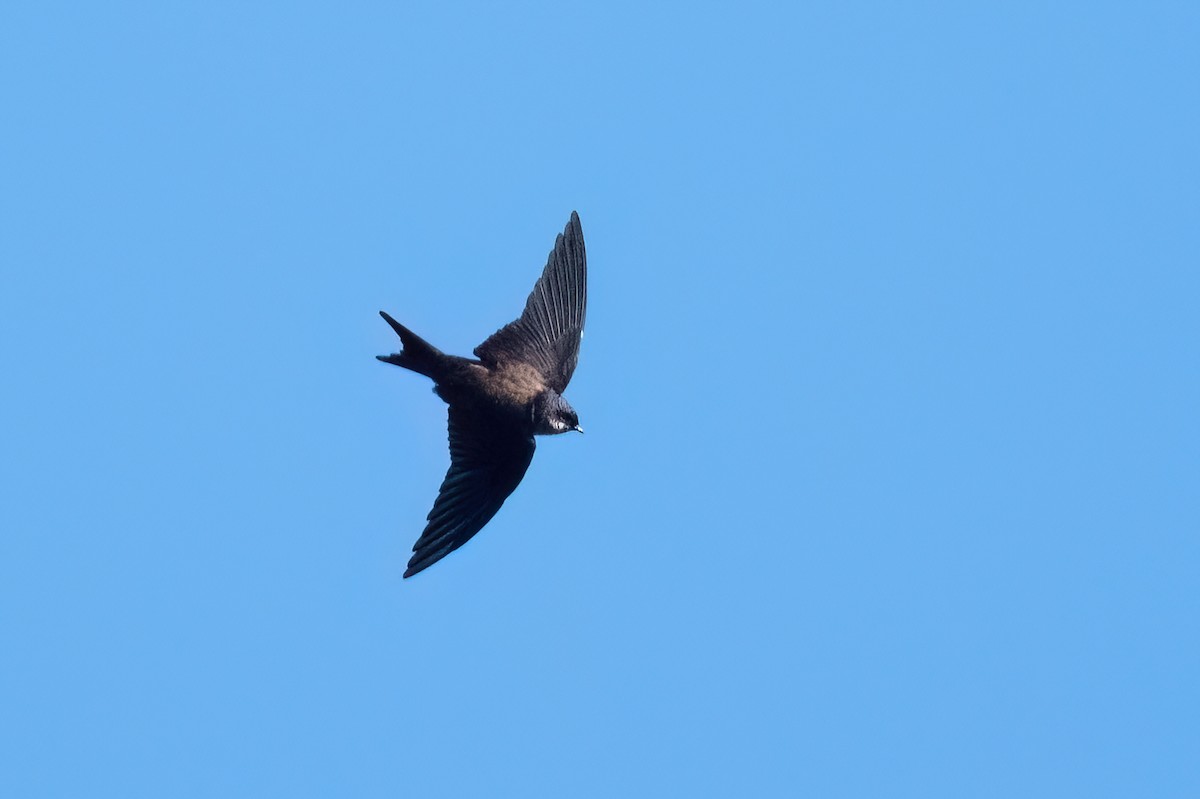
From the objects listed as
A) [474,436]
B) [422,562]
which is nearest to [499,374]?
[474,436]

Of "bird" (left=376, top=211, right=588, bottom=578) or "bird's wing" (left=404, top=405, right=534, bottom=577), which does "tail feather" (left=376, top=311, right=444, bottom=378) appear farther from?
"bird's wing" (left=404, top=405, right=534, bottom=577)

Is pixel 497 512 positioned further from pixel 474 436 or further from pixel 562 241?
pixel 562 241

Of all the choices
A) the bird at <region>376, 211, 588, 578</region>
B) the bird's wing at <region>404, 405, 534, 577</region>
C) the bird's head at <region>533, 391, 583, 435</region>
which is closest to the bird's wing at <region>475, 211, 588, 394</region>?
the bird at <region>376, 211, 588, 578</region>

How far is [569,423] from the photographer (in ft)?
37.8

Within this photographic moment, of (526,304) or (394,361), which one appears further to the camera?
(526,304)

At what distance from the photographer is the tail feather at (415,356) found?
11016mm

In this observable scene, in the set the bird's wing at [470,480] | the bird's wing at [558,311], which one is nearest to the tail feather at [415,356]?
the bird's wing at [470,480]

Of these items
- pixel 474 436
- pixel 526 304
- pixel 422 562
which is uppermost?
pixel 526 304

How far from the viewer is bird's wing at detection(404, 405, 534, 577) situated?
1165 cm

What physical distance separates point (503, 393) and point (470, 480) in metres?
0.81

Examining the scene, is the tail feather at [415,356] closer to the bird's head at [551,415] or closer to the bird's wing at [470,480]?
the bird's wing at [470,480]

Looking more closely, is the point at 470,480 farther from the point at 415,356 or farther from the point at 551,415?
the point at 415,356

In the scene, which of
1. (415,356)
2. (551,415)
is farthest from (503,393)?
(415,356)

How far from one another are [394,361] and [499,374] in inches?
31.2
